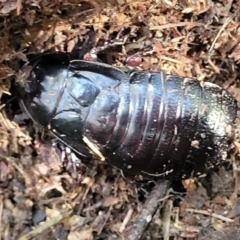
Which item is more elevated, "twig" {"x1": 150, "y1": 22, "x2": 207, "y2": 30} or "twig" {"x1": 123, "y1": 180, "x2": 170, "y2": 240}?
"twig" {"x1": 150, "y1": 22, "x2": 207, "y2": 30}

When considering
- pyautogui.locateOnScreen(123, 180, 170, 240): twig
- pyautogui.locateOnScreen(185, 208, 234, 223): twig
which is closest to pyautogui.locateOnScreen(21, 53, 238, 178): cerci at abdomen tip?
pyautogui.locateOnScreen(123, 180, 170, 240): twig

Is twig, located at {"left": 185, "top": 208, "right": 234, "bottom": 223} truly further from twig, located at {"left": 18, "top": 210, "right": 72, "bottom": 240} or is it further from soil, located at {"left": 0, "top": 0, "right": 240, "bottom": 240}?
twig, located at {"left": 18, "top": 210, "right": 72, "bottom": 240}

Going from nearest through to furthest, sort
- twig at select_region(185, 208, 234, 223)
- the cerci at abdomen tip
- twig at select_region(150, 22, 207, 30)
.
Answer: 1. the cerci at abdomen tip
2. twig at select_region(185, 208, 234, 223)
3. twig at select_region(150, 22, 207, 30)

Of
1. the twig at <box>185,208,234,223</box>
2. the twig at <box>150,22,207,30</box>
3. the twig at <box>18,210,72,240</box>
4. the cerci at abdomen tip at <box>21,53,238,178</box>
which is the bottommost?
the twig at <box>185,208,234,223</box>

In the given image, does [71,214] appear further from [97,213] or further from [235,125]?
[235,125]

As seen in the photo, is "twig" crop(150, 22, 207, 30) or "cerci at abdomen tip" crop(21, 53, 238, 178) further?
"twig" crop(150, 22, 207, 30)

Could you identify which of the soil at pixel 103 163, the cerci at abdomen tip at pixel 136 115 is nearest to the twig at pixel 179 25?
the soil at pixel 103 163
